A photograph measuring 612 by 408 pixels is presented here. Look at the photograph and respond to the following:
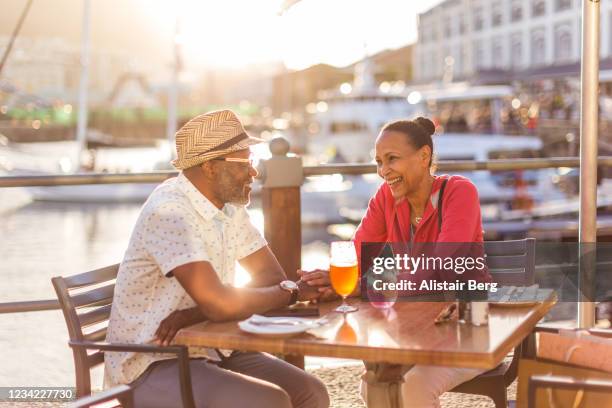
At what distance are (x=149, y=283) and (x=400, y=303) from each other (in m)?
0.81

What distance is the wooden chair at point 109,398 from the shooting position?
239 centimetres

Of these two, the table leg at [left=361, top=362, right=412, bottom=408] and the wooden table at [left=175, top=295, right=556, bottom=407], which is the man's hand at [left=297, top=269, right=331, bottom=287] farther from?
the table leg at [left=361, top=362, right=412, bottom=408]

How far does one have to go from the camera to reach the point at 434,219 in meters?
3.41

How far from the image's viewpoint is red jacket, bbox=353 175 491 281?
10.9 ft

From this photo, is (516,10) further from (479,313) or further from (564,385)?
(564,385)

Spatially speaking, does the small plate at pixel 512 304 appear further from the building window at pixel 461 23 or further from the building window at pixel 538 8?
the building window at pixel 461 23

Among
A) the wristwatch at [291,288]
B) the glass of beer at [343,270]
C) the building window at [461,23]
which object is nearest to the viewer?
the glass of beer at [343,270]

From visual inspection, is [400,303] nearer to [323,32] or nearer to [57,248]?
[323,32]

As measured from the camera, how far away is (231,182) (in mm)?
3041

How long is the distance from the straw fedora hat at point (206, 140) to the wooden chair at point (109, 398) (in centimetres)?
84

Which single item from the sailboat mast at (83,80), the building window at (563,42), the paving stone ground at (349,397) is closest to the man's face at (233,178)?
the paving stone ground at (349,397)

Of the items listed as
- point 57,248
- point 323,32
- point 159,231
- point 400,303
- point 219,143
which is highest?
point 323,32

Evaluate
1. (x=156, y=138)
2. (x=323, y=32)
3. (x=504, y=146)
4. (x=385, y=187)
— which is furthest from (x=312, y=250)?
(x=156, y=138)

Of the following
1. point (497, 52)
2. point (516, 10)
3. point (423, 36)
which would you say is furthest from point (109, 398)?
point (423, 36)
